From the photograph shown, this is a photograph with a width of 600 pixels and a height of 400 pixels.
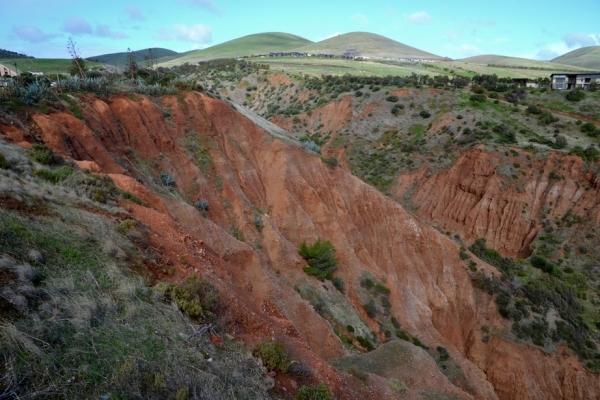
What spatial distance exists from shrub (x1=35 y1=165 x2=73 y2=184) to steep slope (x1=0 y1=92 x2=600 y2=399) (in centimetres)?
231

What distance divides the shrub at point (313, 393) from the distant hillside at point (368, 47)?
539 ft

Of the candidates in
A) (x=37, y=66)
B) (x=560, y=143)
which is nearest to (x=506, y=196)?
(x=560, y=143)

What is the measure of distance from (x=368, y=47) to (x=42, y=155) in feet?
590

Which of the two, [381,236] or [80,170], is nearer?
[80,170]

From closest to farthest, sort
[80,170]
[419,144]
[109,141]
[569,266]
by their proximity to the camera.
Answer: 1. [80,170]
2. [109,141]
3. [569,266]
4. [419,144]

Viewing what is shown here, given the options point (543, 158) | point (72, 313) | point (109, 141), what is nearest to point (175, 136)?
point (109, 141)

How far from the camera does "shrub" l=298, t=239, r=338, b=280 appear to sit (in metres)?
23.7

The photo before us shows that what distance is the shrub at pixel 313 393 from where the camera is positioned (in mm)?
8786

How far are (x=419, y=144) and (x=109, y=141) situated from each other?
39.3m

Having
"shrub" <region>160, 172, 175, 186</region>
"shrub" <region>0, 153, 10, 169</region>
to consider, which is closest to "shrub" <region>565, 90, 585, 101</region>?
"shrub" <region>160, 172, 175, 186</region>

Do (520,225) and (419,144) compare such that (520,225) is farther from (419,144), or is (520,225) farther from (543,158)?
(419,144)

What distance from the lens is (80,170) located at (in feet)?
50.1

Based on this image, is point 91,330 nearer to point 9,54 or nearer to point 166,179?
point 166,179

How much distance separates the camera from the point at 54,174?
13.6 meters
